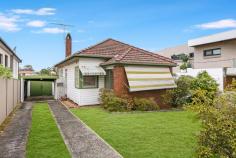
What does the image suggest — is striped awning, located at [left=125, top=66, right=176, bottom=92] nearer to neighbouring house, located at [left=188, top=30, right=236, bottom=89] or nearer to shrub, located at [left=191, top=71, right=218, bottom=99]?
shrub, located at [left=191, top=71, right=218, bottom=99]

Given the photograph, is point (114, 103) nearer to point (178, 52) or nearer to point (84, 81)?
point (84, 81)

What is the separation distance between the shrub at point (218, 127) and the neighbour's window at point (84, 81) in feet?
52.6

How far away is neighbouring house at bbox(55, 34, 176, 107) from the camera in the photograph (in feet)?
65.4

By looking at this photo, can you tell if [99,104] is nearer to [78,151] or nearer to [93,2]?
[93,2]

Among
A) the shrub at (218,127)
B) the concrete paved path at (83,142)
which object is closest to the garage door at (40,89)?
the concrete paved path at (83,142)

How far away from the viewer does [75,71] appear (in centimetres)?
2345

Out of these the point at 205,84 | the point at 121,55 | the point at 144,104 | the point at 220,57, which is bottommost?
the point at 144,104

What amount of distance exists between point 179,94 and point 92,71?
803cm

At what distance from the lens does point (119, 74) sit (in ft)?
65.3

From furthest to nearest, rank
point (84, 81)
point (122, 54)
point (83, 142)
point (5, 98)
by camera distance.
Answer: point (84, 81), point (122, 54), point (5, 98), point (83, 142)

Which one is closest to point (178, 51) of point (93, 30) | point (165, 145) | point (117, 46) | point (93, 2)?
point (93, 30)

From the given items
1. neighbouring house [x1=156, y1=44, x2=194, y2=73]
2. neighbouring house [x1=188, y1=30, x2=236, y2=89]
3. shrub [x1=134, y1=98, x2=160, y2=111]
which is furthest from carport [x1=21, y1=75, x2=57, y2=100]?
neighbouring house [x1=156, y1=44, x2=194, y2=73]

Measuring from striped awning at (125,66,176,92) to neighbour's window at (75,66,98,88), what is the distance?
401 centimetres

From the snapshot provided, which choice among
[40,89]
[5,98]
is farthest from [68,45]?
[5,98]
